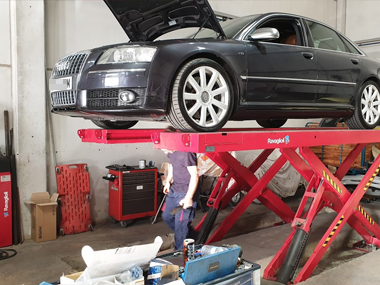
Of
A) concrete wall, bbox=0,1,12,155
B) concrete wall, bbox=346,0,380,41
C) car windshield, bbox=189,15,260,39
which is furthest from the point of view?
concrete wall, bbox=346,0,380,41

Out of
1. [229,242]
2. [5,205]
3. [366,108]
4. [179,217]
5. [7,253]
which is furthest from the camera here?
[5,205]

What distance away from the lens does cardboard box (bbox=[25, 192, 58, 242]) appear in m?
4.78

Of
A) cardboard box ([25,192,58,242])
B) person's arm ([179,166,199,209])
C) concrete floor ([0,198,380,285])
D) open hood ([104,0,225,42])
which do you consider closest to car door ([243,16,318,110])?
open hood ([104,0,225,42])

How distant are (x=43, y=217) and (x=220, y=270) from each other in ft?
10.5

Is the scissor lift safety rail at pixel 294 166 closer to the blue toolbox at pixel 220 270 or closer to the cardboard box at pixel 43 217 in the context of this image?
the blue toolbox at pixel 220 270

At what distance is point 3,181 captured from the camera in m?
4.55

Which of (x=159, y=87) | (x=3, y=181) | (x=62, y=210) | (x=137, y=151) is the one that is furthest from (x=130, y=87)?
(x=137, y=151)

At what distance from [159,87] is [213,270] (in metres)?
1.22

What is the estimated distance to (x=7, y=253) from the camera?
170 inches

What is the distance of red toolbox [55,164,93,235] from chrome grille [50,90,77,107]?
2520 millimetres

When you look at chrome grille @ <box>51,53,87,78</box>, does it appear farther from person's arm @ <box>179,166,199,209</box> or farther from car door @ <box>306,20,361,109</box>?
car door @ <box>306,20,361,109</box>

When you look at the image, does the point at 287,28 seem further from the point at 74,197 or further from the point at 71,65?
the point at 74,197

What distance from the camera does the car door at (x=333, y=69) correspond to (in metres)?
3.43

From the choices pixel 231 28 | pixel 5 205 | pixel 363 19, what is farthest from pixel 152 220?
pixel 363 19
